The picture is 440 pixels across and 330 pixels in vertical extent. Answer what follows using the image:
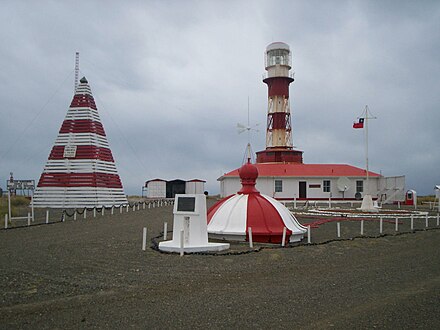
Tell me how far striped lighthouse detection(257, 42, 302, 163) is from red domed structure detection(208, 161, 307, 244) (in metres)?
28.3

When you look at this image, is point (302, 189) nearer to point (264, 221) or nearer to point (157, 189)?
point (157, 189)

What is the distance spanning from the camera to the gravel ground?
6402 mm

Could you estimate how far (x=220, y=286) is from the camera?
333 inches

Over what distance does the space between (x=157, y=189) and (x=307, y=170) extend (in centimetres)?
2013

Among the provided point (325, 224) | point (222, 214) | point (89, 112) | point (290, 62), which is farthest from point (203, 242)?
point (290, 62)

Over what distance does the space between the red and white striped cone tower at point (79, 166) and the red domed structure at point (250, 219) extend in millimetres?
15743

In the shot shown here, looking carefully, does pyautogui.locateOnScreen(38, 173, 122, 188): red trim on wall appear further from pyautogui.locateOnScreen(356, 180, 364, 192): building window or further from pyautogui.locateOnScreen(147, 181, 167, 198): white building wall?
pyautogui.locateOnScreen(356, 180, 364, 192): building window

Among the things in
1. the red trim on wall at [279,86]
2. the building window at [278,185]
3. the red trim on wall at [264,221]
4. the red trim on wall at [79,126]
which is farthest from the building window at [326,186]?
the red trim on wall at [264,221]

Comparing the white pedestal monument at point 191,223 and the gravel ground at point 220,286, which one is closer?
the gravel ground at point 220,286

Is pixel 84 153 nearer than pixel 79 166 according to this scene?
No

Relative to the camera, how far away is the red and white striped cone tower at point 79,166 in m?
29.8

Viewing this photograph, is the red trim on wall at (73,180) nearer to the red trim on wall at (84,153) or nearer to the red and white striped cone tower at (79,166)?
the red and white striped cone tower at (79,166)

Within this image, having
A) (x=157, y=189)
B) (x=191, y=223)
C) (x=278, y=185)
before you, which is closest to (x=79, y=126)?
(x=278, y=185)

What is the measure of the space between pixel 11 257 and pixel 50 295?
15.0 ft
